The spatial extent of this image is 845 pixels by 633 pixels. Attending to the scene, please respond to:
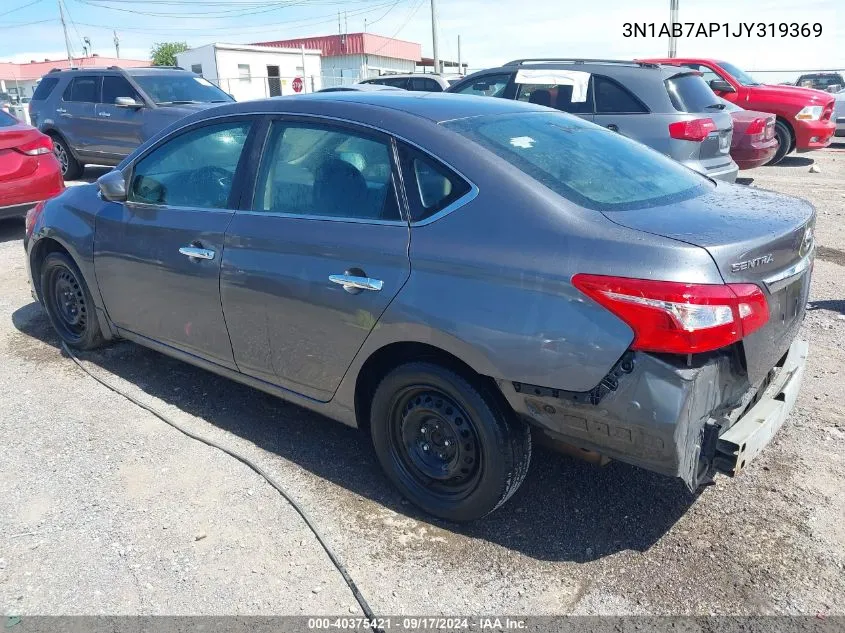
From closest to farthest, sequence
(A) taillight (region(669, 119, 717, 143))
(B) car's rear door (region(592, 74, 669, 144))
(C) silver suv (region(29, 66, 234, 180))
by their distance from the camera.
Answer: (A) taillight (region(669, 119, 717, 143)) → (B) car's rear door (region(592, 74, 669, 144)) → (C) silver suv (region(29, 66, 234, 180))

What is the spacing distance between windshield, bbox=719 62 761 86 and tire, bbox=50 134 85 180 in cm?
1151

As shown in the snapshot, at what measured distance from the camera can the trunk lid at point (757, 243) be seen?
2479mm

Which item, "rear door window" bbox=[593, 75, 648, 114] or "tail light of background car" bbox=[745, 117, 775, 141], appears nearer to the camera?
"rear door window" bbox=[593, 75, 648, 114]

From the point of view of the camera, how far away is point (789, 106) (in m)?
12.1

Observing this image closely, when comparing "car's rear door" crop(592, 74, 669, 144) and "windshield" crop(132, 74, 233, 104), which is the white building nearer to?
"windshield" crop(132, 74, 233, 104)

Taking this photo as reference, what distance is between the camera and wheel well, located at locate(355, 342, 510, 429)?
2.78 m

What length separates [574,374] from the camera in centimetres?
249

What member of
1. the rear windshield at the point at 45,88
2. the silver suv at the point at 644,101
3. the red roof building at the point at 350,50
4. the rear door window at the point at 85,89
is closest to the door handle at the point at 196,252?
the silver suv at the point at 644,101

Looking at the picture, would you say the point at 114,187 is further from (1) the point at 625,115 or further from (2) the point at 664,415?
(1) the point at 625,115

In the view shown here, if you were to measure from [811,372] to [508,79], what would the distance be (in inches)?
219

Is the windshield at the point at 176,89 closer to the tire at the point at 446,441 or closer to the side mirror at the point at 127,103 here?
the side mirror at the point at 127,103

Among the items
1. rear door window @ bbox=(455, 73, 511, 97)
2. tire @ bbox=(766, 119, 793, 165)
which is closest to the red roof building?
tire @ bbox=(766, 119, 793, 165)

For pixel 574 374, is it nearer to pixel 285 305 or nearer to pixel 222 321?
pixel 285 305

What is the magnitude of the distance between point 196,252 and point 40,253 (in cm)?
193
